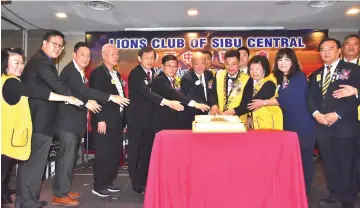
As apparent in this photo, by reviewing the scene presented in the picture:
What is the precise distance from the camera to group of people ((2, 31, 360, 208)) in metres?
2.78

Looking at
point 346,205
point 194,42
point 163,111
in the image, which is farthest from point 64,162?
point 194,42

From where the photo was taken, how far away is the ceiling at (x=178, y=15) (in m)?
4.98

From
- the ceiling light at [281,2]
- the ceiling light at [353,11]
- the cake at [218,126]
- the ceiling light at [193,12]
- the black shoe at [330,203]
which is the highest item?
the ceiling light at [193,12]

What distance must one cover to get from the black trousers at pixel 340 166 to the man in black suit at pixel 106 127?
2118mm

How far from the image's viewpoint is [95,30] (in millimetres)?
6496

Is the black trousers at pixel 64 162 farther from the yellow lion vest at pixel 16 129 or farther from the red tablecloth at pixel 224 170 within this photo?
the red tablecloth at pixel 224 170

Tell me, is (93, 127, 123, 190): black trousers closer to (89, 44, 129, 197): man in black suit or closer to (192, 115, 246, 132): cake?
(89, 44, 129, 197): man in black suit

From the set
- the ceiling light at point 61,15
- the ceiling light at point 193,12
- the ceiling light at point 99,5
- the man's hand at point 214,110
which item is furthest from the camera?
the ceiling light at point 61,15

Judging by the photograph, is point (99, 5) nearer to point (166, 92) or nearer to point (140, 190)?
point (166, 92)

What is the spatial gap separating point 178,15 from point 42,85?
10.7 ft

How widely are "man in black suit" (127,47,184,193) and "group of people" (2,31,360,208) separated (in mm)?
11

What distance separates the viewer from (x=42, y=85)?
292 centimetres

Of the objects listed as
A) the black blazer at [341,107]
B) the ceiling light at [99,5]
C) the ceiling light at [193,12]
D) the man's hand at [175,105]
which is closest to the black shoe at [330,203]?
the black blazer at [341,107]

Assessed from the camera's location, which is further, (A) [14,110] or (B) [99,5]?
(B) [99,5]
